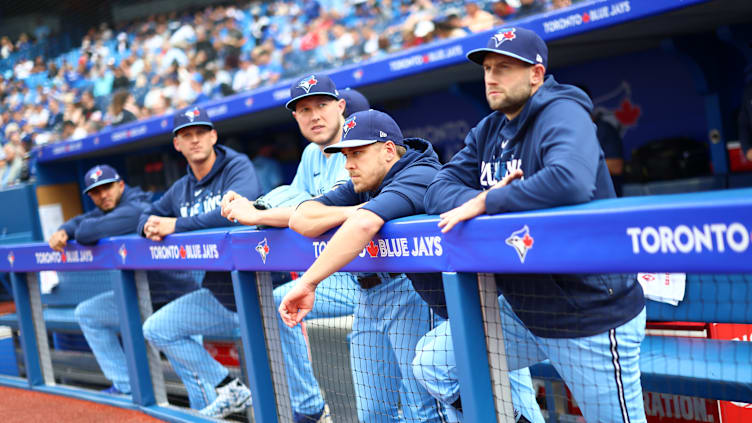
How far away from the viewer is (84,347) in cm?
486

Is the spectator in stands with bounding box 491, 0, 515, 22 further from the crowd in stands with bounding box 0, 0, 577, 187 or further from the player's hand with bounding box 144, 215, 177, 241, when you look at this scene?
the player's hand with bounding box 144, 215, 177, 241

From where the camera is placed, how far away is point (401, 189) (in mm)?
2322

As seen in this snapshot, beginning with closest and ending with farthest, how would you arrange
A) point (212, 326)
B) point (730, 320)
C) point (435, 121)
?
point (730, 320) < point (212, 326) < point (435, 121)

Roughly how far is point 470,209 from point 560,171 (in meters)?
0.27

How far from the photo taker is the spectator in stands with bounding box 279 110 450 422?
2271 mm

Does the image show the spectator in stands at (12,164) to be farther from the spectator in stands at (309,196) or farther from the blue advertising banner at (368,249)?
the blue advertising banner at (368,249)

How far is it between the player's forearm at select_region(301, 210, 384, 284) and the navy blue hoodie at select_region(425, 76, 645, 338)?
21 cm

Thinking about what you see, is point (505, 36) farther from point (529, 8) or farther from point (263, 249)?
point (529, 8)

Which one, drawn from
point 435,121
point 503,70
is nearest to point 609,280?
point 503,70

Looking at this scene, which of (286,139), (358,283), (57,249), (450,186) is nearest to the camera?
(450,186)

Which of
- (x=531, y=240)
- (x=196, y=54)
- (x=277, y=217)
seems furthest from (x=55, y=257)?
(x=196, y=54)

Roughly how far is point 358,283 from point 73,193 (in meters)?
7.61

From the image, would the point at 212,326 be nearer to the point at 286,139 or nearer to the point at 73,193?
the point at 286,139

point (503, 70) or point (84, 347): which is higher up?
point (503, 70)
